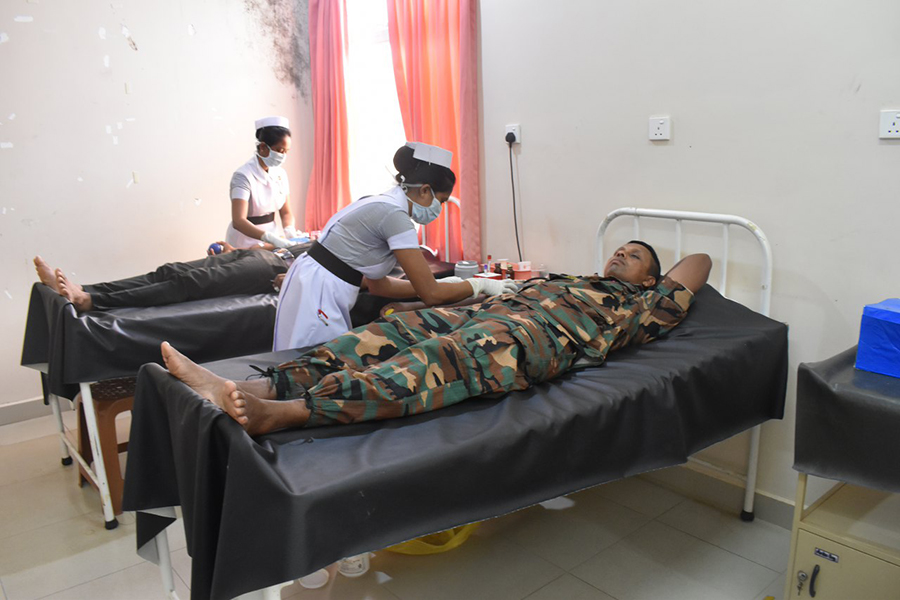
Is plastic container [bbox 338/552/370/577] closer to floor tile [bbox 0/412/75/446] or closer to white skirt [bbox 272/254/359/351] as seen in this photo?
white skirt [bbox 272/254/359/351]

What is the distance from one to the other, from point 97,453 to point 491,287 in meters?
1.56

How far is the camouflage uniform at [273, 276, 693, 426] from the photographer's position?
161 cm

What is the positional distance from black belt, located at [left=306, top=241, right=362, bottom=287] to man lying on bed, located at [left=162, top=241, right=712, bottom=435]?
375 mm

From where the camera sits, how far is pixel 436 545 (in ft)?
7.16

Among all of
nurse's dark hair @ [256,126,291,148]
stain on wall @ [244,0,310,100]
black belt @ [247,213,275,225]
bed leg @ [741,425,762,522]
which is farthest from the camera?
stain on wall @ [244,0,310,100]

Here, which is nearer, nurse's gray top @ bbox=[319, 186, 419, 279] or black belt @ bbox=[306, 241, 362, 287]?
nurse's gray top @ bbox=[319, 186, 419, 279]

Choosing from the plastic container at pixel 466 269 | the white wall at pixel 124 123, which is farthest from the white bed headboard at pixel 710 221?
the white wall at pixel 124 123

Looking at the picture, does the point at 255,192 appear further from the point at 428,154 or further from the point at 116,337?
the point at 428,154

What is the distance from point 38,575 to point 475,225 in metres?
2.20

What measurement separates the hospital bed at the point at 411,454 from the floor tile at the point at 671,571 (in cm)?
47

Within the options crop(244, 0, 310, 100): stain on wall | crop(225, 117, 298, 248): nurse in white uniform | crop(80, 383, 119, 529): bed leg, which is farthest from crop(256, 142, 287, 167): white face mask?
crop(80, 383, 119, 529): bed leg

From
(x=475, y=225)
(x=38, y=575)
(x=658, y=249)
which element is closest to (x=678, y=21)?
(x=658, y=249)

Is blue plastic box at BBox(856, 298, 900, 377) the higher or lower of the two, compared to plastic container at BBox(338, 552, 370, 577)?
higher

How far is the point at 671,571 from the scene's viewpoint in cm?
205
